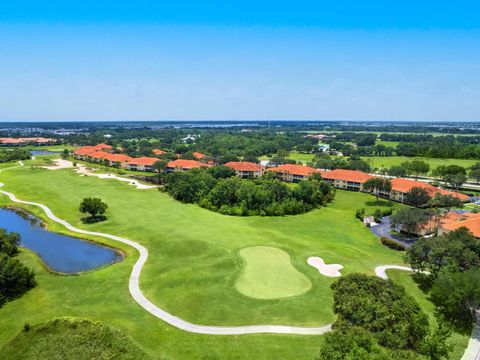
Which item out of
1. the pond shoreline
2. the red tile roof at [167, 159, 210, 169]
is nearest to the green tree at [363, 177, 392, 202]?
the red tile roof at [167, 159, 210, 169]

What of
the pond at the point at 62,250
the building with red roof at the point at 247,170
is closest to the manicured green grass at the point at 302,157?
the building with red roof at the point at 247,170

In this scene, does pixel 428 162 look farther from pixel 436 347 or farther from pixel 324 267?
pixel 436 347

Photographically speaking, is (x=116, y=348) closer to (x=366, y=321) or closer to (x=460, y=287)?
(x=366, y=321)

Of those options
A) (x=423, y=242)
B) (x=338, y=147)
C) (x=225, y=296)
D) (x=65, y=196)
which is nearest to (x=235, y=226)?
(x=225, y=296)

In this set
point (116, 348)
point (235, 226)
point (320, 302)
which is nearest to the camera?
point (116, 348)

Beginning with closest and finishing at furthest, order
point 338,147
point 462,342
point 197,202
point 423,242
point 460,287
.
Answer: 1. point 462,342
2. point 460,287
3. point 423,242
4. point 197,202
5. point 338,147

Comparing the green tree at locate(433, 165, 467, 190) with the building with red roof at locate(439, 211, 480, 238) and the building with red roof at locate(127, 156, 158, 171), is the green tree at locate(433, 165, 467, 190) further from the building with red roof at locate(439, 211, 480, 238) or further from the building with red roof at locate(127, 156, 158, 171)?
the building with red roof at locate(127, 156, 158, 171)
